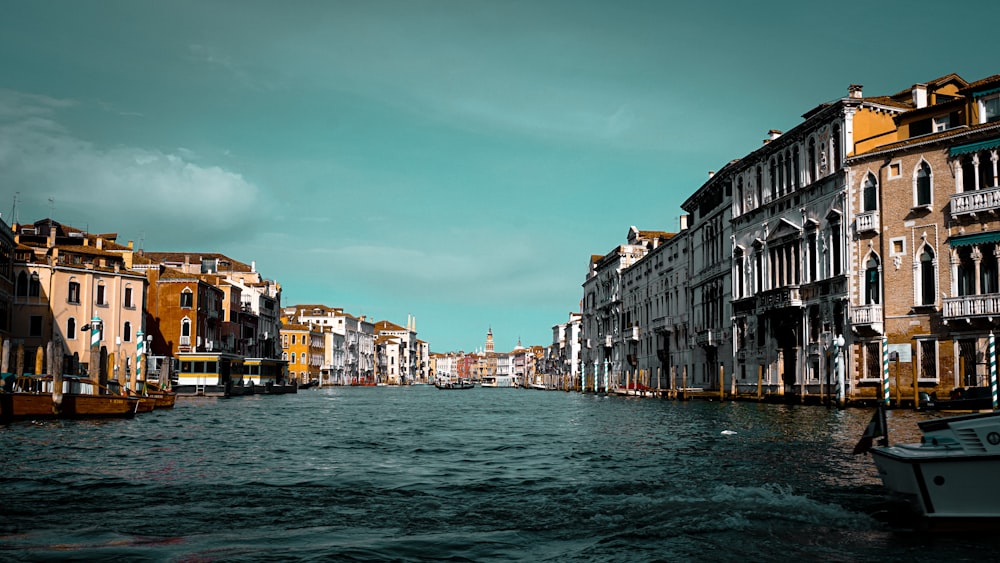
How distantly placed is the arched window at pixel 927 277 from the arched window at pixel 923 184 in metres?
1.80

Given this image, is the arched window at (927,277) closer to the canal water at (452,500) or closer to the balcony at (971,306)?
the balcony at (971,306)

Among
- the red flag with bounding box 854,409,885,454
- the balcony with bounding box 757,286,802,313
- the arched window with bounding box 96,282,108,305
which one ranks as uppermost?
the arched window with bounding box 96,282,108,305

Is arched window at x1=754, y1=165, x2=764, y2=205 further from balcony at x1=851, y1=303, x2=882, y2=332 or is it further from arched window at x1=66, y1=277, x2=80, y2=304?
arched window at x1=66, y1=277, x2=80, y2=304

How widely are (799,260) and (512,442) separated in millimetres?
23559

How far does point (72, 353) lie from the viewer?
48219mm

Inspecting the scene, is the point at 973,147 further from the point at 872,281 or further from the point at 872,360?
the point at 872,360

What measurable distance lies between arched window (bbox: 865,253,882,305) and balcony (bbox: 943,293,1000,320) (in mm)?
3383

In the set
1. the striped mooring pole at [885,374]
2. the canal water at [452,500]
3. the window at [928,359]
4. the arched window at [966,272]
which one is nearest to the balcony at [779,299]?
the window at [928,359]

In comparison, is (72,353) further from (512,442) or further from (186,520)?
(186,520)

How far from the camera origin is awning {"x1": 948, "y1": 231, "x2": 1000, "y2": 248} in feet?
98.6

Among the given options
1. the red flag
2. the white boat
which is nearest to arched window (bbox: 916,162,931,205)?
the red flag

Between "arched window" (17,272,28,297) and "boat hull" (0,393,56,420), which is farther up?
"arched window" (17,272,28,297)

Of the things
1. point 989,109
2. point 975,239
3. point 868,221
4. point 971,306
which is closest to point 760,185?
point 868,221

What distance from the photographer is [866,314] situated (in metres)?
34.4
